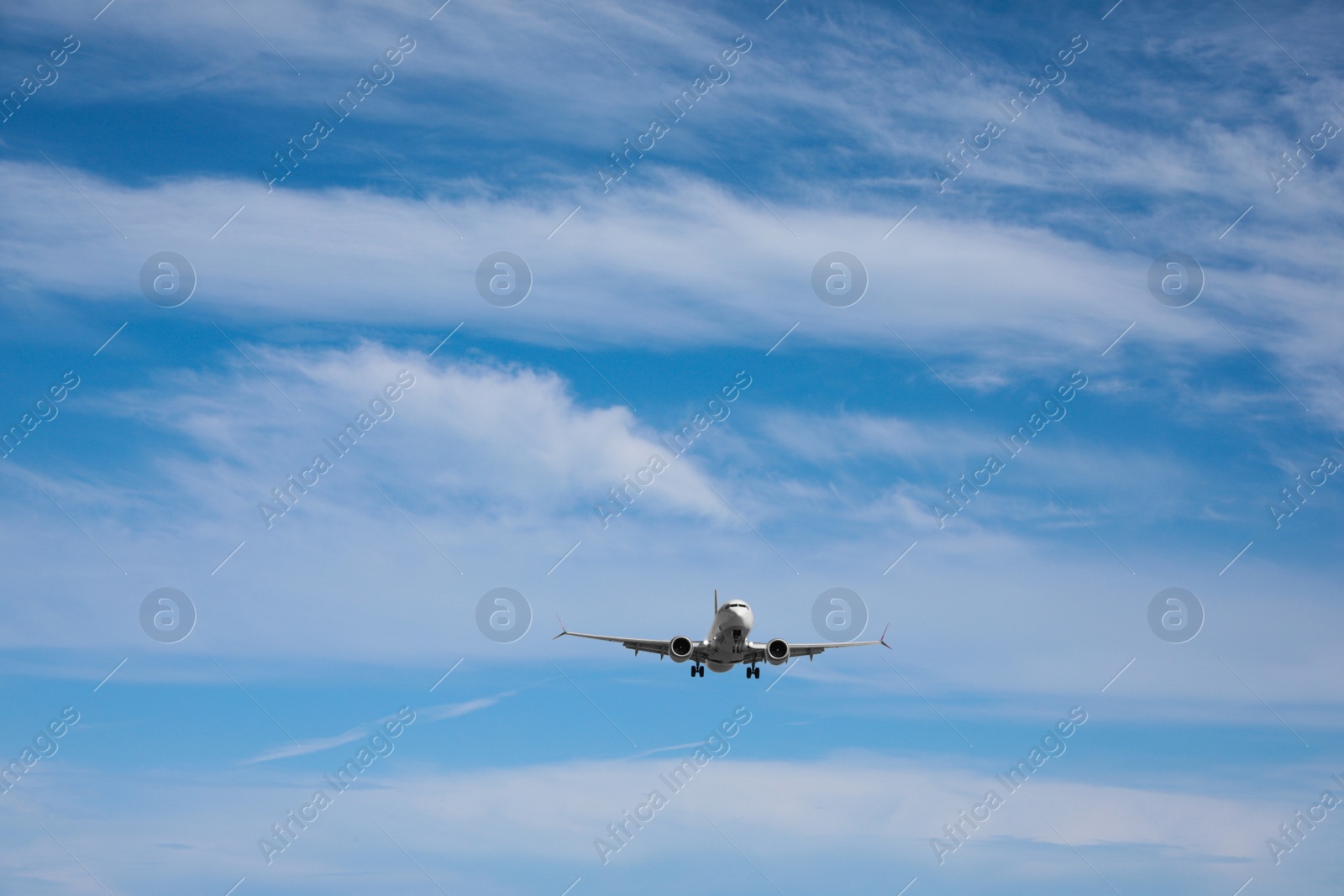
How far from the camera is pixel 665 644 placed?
127375 millimetres

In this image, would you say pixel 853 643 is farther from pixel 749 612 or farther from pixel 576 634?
pixel 576 634

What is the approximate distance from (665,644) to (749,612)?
10.5 m

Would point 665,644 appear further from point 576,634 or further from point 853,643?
point 853,643

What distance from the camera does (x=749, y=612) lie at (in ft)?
396

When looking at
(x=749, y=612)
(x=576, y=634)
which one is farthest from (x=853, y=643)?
(x=576, y=634)

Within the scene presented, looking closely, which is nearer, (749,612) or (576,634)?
(749,612)

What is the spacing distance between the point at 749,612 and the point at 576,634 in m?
18.1

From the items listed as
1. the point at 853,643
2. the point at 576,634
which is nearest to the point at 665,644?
the point at 576,634

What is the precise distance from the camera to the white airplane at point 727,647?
120 metres

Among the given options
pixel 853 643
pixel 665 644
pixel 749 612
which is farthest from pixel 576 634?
pixel 853 643

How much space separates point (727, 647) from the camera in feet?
404

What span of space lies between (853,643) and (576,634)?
2620 cm

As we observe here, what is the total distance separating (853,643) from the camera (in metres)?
132

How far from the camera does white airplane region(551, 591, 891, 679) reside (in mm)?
120188
